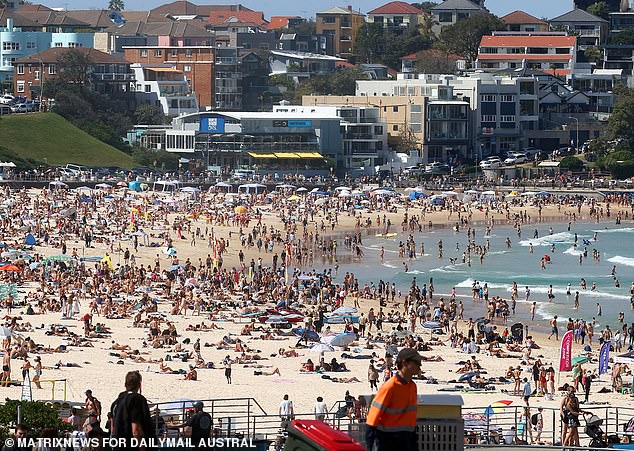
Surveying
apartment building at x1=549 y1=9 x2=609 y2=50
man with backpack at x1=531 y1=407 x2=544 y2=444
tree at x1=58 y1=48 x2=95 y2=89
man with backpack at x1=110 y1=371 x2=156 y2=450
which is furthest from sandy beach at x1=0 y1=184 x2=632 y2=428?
apartment building at x1=549 y1=9 x2=609 y2=50

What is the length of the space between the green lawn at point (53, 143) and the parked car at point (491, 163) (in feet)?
73.5

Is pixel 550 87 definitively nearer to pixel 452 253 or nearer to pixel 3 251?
pixel 452 253

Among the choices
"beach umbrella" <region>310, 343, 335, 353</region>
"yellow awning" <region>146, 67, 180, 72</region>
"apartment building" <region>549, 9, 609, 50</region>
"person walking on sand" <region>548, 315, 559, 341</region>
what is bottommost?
"person walking on sand" <region>548, 315, 559, 341</region>

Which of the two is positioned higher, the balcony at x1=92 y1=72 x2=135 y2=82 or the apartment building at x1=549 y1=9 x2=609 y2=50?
the apartment building at x1=549 y1=9 x2=609 y2=50

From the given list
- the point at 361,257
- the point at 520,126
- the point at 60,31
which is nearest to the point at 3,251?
the point at 361,257

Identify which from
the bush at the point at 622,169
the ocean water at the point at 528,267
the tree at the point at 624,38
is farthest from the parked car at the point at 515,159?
the tree at the point at 624,38

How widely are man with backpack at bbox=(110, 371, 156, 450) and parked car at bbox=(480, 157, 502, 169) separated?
76.3 meters

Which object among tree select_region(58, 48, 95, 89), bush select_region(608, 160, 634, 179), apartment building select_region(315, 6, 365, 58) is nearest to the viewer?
bush select_region(608, 160, 634, 179)

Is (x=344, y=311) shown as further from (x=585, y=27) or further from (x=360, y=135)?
(x=585, y=27)

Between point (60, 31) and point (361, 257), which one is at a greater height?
point (60, 31)

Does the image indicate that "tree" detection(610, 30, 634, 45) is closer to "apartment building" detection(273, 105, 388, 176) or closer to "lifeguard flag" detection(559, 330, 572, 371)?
"apartment building" detection(273, 105, 388, 176)

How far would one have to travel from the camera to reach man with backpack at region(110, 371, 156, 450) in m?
8.34

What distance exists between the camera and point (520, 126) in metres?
93.4

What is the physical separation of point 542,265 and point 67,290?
20.1 metres
